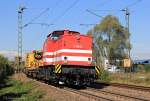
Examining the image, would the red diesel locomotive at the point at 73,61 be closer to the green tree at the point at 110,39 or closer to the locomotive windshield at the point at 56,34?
the locomotive windshield at the point at 56,34

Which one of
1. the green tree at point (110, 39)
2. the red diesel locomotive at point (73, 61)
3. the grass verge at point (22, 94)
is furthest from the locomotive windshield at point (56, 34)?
the green tree at point (110, 39)

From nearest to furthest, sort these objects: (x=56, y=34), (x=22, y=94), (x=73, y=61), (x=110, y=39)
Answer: (x=22, y=94)
(x=73, y=61)
(x=56, y=34)
(x=110, y=39)

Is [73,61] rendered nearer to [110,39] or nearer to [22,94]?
[22,94]

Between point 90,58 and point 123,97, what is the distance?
7.83 m

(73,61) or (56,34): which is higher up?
(56,34)

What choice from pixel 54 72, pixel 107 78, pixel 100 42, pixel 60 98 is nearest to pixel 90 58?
pixel 54 72

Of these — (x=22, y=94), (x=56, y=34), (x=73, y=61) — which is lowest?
(x=22, y=94)

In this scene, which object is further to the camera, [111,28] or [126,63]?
[111,28]

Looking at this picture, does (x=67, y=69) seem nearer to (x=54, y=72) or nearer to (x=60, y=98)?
(x=54, y=72)

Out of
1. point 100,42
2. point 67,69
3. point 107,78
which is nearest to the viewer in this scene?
point 67,69

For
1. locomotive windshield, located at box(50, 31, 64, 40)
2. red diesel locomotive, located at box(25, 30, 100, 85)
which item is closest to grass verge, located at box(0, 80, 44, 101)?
red diesel locomotive, located at box(25, 30, 100, 85)

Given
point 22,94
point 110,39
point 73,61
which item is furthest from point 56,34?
point 110,39

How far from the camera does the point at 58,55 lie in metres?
28.5

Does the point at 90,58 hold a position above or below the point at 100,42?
below
